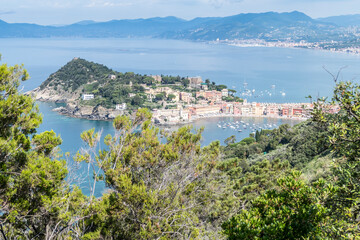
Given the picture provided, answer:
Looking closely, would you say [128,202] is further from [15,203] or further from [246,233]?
[246,233]

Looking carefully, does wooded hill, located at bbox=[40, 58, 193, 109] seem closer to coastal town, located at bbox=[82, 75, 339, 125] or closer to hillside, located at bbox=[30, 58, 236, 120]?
hillside, located at bbox=[30, 58, 236, 120]

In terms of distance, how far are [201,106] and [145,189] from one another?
33.7 metres

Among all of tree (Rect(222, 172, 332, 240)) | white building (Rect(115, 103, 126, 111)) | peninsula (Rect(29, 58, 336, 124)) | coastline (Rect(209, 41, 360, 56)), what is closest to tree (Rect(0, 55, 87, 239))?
tree (Rect(222, 172, 332, 240))

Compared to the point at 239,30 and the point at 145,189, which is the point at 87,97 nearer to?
the point at 145,189

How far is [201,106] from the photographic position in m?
36.8

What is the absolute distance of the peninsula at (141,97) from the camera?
35.2 metres

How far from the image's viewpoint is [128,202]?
10.1 ft

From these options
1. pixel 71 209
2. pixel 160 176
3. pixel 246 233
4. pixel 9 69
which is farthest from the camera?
pixel 160 176

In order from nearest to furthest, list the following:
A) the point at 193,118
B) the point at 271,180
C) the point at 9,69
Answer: the point at 9,69
the point at 271,180
the point at 193,118

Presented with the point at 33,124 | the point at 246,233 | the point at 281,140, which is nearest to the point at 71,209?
the point at 33,124

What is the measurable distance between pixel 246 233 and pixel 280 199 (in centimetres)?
44

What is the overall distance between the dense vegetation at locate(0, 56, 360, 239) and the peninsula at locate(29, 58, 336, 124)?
2812 centimetres

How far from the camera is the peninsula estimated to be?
115ft

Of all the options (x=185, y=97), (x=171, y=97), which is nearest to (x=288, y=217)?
(x=171, y=97)
